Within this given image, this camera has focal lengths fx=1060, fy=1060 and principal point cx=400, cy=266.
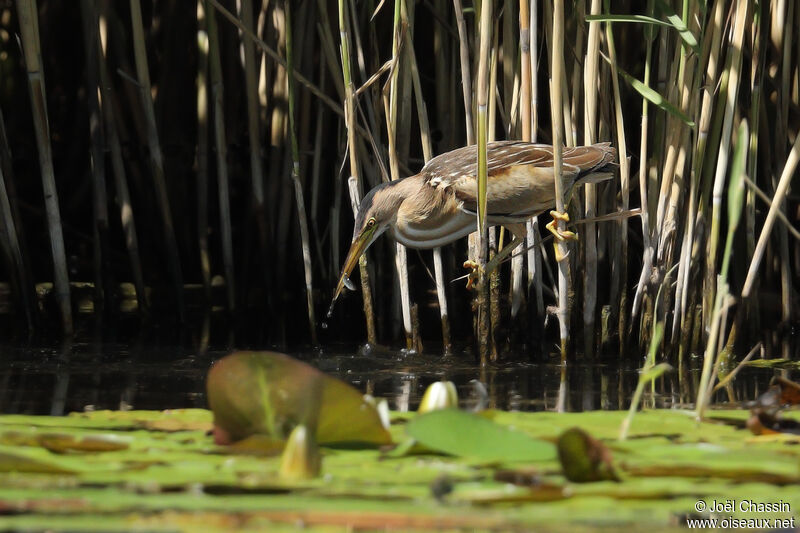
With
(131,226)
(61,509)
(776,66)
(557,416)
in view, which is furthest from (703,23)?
(61,509)

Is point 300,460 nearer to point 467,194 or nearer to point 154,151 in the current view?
point 467,194

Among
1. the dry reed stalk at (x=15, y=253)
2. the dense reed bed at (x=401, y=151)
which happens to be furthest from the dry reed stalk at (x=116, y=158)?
the dry reed stalk at (x=15, y=253)

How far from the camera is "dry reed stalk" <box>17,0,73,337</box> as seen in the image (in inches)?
180

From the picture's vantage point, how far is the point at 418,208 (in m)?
4.62

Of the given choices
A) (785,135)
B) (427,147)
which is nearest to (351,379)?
(427,147)

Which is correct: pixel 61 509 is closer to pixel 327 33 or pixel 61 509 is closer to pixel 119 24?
pixel 327 33

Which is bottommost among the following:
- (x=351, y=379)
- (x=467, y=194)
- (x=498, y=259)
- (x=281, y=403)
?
(x=351, y=379)

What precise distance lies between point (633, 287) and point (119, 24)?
9.90 feet

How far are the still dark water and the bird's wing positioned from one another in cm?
69

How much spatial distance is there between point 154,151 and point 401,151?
1235 millimetres

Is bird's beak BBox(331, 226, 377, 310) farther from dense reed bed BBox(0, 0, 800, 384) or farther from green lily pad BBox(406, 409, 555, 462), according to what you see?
green lily pad BBox(406, 409, 555, 462)

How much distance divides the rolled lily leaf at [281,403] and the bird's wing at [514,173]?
2175mm

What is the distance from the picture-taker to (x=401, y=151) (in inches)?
204

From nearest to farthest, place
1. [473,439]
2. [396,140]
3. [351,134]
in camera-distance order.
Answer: [473,439] → [351,134] → [396,140]
